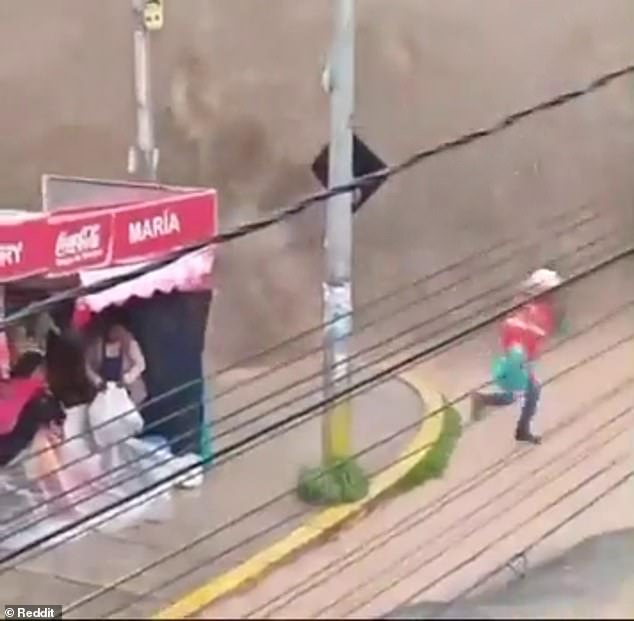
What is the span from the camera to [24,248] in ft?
15.1

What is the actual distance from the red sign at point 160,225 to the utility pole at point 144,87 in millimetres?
1408

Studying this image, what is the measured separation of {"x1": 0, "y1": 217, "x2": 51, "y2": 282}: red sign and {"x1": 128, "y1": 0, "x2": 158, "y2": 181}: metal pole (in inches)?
69.3

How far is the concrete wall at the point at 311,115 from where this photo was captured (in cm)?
683

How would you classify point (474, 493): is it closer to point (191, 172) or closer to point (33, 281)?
point (33, 281)

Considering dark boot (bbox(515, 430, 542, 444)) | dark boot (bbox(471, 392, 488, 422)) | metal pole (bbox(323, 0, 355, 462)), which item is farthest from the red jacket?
metal pole (bbox(323, 0, 355, 462))

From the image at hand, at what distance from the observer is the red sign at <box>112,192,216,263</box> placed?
475 cm

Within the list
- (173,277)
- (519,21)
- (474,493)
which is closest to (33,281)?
(173,277)

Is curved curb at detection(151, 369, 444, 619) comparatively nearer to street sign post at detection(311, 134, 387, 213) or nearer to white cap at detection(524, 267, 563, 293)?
white cap at detection(524, 267, 563, 293)

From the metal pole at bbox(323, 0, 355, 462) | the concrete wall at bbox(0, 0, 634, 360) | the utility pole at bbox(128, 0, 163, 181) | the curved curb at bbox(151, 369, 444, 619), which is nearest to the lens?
the curved curb at bbox(151, 369, 444, 619)

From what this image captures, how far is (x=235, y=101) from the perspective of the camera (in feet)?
22.9

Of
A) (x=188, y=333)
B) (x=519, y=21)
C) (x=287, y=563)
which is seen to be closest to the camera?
(x=287, y=563)

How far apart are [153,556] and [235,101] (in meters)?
2.88

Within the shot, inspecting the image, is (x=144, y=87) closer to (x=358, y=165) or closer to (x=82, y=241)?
(x=358, y=165)

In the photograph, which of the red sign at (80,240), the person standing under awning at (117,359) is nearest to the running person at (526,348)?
the person standing under awning at (117,359)
